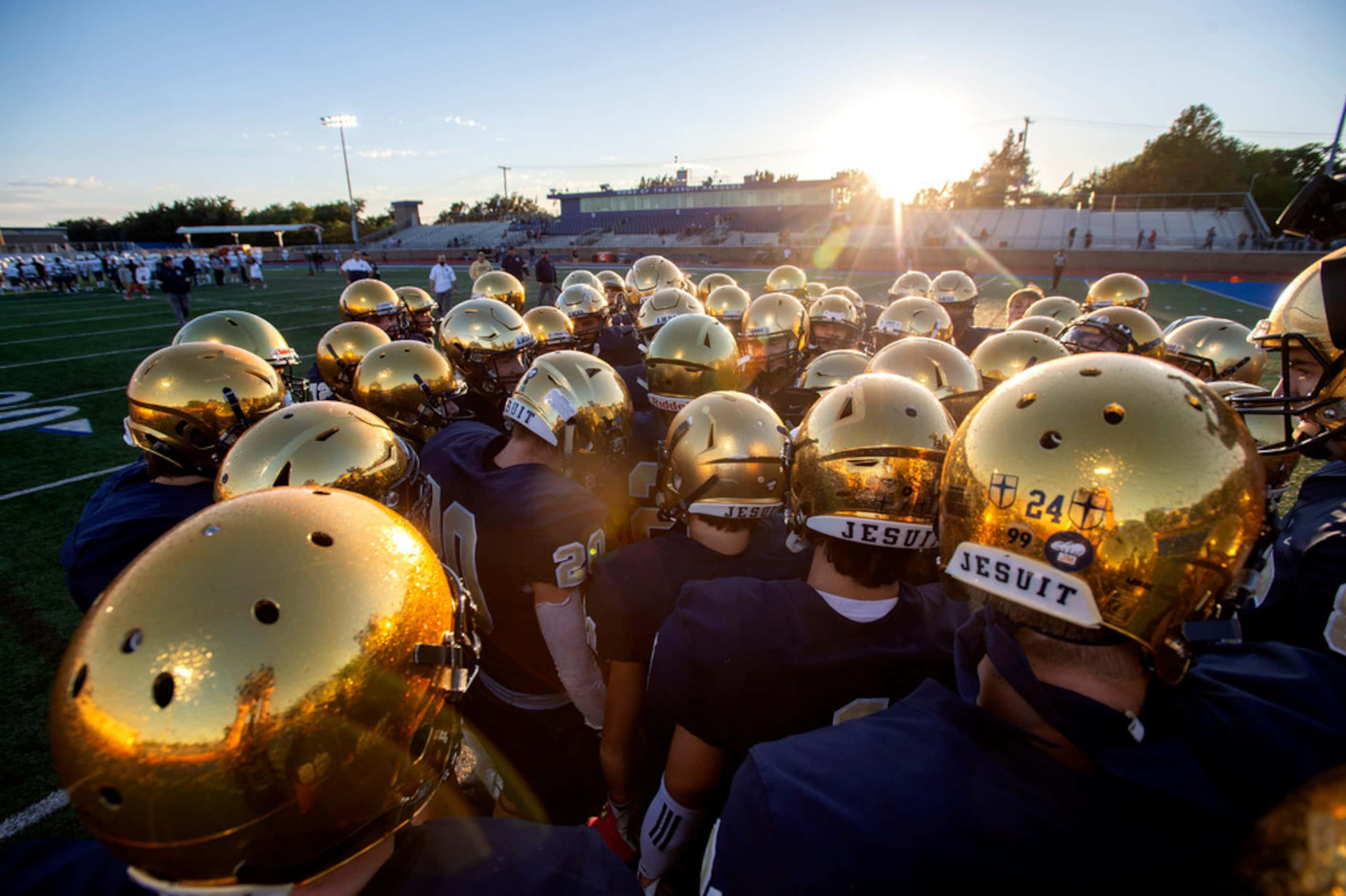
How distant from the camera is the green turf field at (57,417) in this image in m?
4.00

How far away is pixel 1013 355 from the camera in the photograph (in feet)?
15.6

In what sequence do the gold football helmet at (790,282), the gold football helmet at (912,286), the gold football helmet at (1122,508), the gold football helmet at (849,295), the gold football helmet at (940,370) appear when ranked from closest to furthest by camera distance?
the gold football helmet at (1122,508) → the gold football helmet at (940,370) → the gold football helmet at (849,295) → the gold football helmet at (912,286) → the gold football helmet at (790,282)

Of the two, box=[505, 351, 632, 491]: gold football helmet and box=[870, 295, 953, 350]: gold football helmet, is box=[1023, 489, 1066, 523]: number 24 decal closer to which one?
box=[505, 351, 632, 491]: gold football helmet

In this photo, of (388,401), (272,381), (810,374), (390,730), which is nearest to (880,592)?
(390,730)

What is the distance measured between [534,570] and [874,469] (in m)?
1.50

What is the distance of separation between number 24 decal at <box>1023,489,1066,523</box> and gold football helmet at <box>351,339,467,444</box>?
431 cm

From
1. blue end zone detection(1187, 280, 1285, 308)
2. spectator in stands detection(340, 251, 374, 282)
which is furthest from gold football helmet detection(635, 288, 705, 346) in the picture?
blue end zone detection(1187, 280, 1285, 308)

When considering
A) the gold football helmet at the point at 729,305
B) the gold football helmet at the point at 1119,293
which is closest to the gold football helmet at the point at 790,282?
the gold football helmet at the point at 729,305

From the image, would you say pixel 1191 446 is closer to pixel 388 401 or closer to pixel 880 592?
pixel 880 592

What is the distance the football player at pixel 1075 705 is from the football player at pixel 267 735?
0.52 metres

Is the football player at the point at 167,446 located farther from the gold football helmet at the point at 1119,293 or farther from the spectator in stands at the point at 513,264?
the spectator in stands at the point at 513,264

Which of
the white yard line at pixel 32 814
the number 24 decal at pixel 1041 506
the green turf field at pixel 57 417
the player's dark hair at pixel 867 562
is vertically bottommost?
the white yard line at pixel 32 814

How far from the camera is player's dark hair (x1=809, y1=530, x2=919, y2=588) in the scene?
2004mm

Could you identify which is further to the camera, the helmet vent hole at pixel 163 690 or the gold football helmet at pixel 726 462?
the gold football helmet at pixel 726 462
